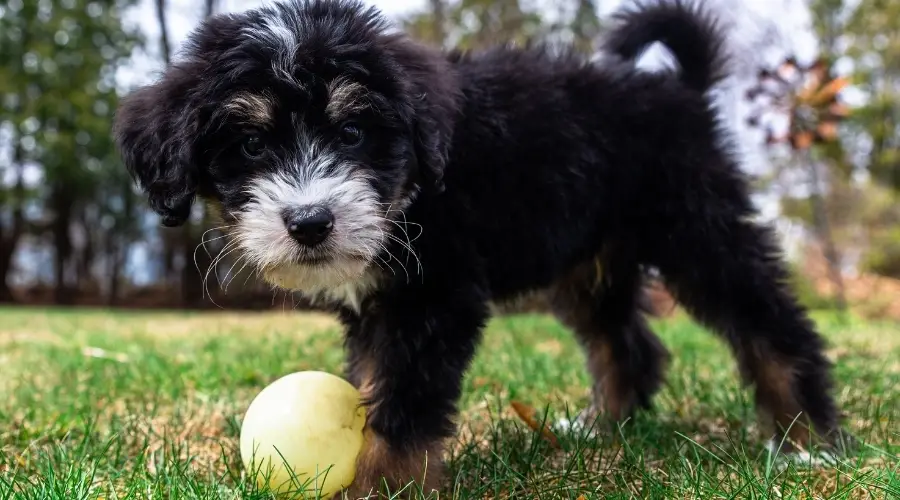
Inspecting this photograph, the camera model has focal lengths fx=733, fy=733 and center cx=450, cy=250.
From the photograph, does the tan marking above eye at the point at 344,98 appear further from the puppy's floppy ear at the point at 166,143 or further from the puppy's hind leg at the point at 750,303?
the puppy's hind leg at the point at 750,303

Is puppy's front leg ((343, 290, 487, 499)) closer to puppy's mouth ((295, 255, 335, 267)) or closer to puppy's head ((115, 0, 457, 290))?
puppy's head ((115, 0, 457, 290))

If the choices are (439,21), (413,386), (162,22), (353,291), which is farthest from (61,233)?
(413,386)

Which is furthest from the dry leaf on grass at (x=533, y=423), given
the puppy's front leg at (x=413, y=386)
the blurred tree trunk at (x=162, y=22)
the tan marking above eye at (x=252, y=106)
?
the blurred tree trunk at (x=162, y=22)

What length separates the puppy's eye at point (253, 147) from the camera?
247 cm

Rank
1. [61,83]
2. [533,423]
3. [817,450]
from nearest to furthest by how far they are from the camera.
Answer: [817,450]
[533,423]
[61,83]

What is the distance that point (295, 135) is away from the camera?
8.02 ft

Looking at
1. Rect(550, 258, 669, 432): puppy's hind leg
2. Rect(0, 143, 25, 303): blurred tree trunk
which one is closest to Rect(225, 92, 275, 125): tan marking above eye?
Rect(550, 258, 669, 432): puppy's hind leg

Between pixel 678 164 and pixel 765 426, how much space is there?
127cm

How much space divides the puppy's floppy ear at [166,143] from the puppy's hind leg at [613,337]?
6.72 feet

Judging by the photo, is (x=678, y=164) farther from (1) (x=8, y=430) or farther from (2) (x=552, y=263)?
(1) (x=8, y=430)

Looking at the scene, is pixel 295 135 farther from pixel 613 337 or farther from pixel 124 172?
pixel 124 172

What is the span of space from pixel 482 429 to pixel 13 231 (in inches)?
939

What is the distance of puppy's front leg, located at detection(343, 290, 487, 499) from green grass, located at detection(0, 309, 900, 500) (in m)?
0.17

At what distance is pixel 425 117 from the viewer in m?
2.53
